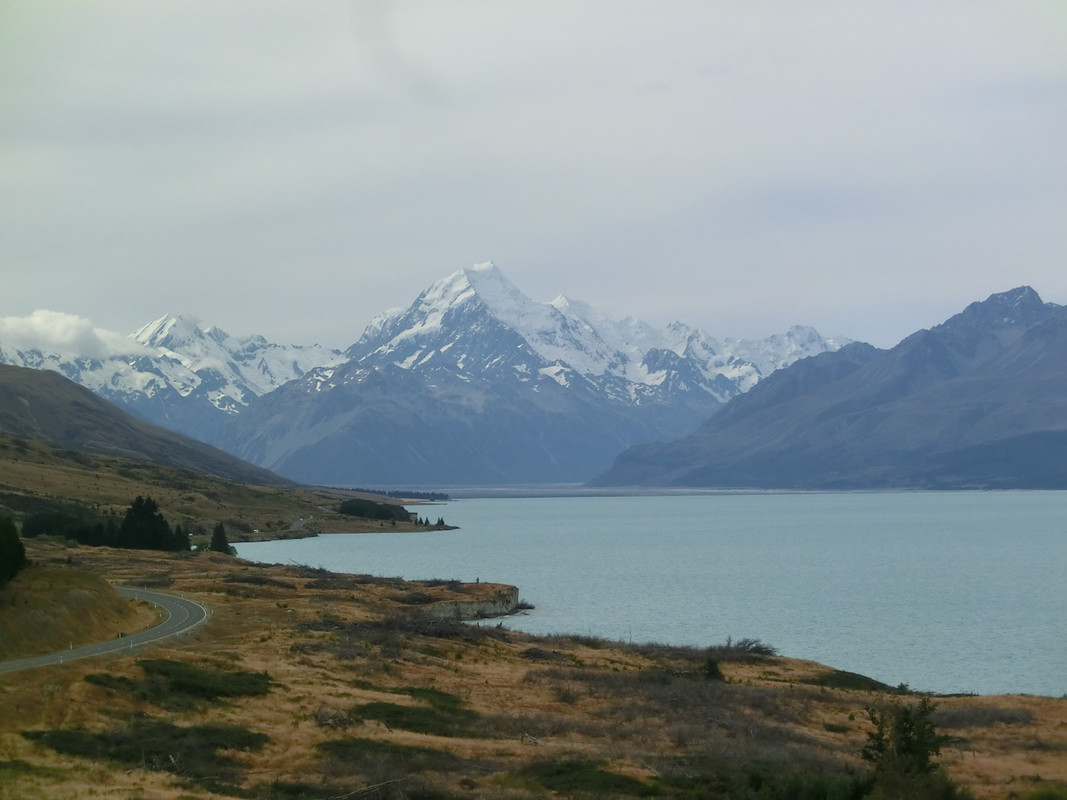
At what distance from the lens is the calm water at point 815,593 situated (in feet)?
249

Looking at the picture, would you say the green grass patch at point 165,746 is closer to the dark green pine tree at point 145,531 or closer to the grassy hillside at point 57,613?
the grassy hillside at point 57,613

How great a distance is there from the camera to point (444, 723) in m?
42.3

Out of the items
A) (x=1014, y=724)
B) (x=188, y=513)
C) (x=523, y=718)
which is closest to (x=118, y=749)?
(x=523, y=718)

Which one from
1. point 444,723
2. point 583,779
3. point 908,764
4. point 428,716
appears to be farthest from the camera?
point 428,716

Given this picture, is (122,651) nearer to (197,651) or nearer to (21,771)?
(197,651)

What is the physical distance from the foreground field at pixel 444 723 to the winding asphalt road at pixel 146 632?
1.22 m

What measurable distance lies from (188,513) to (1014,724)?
151 meters

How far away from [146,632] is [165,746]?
17805mm

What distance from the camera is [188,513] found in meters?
181

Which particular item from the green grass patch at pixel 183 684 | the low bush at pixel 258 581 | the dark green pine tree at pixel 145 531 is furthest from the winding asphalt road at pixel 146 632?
the dark green pine tree at pixel 145 531

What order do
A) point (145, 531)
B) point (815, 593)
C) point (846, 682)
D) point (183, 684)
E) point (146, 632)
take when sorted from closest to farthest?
1. point (183, 684)
2. point (146, 632)
3. point (846, 682)
4. point (815, 593)
5. point (145, 531)

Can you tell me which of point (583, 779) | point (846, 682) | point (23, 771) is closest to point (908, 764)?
point (583, 779)

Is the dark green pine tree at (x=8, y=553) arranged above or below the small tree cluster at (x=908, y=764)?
above

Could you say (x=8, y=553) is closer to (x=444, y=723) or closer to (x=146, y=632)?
(x=146, y=632)
